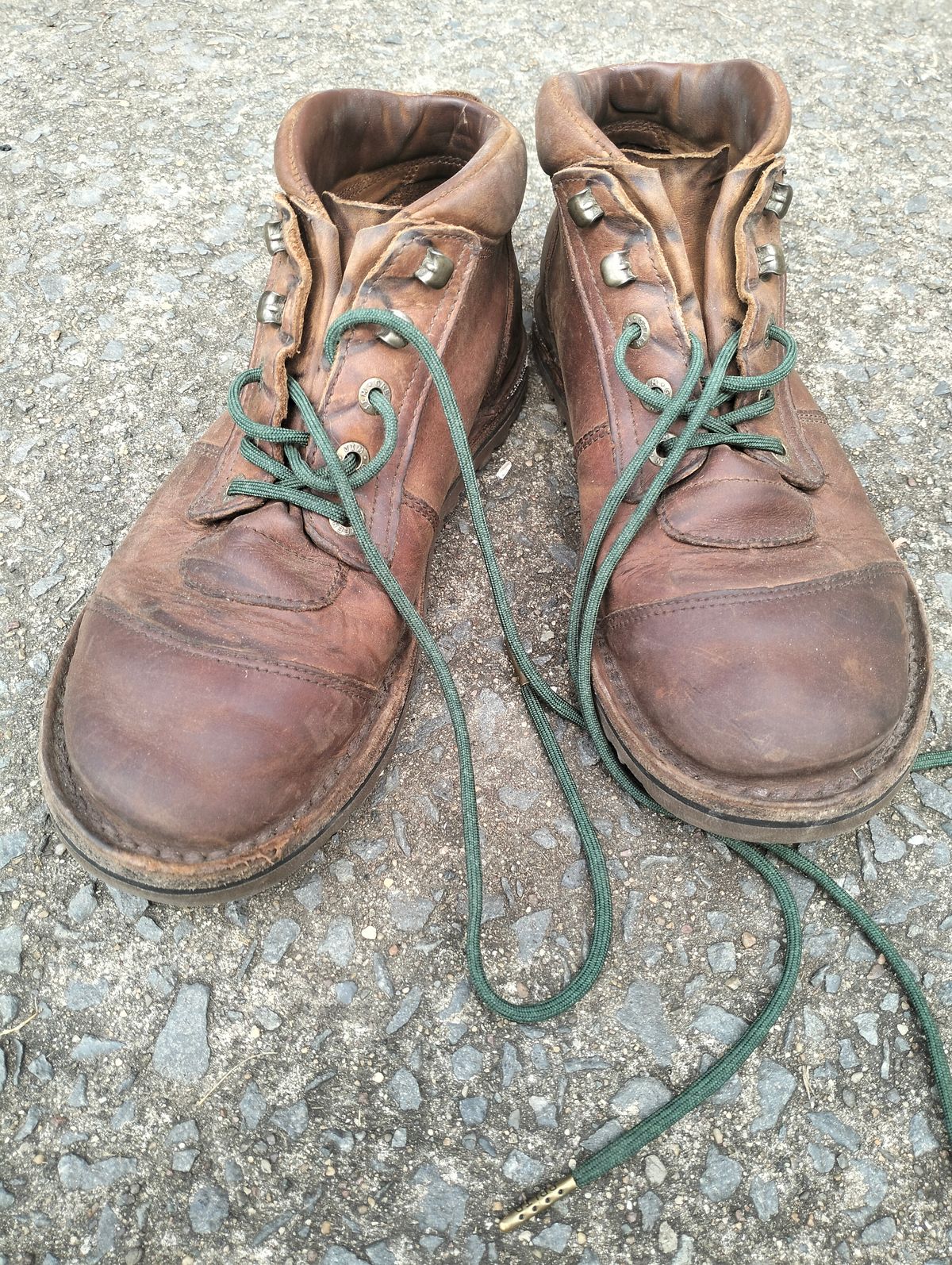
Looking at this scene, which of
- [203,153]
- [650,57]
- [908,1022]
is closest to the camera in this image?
[908,1022]

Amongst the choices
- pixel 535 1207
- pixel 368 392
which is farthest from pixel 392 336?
pixel 535 1207

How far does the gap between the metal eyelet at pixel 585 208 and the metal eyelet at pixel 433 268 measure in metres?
0.29

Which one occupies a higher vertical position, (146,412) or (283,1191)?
(146,412)

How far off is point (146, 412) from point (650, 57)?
218 centimetres

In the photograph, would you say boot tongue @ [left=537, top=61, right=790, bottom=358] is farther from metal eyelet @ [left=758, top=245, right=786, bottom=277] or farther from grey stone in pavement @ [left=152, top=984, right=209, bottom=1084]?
grey stone in pavement @ [left=152, top=984, right=209, bottom=1084]

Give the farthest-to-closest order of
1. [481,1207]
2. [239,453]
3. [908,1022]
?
[239,453] < [908,1022] < [481,1207]

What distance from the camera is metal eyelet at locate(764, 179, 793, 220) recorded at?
168cm

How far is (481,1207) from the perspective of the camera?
1372 millimetres

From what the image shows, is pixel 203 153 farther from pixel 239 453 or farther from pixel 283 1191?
pixel 283 1191

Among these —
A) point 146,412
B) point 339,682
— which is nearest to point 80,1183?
point 339,682

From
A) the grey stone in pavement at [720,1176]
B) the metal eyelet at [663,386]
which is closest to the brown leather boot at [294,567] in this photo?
the metal eyelet at [663,386]

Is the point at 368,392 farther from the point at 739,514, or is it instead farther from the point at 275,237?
the point at 739,514

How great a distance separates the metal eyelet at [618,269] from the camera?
167 cm

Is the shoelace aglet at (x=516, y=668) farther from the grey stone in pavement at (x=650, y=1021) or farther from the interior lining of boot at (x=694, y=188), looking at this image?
the interior lining of boot at (x=694, y=188)
